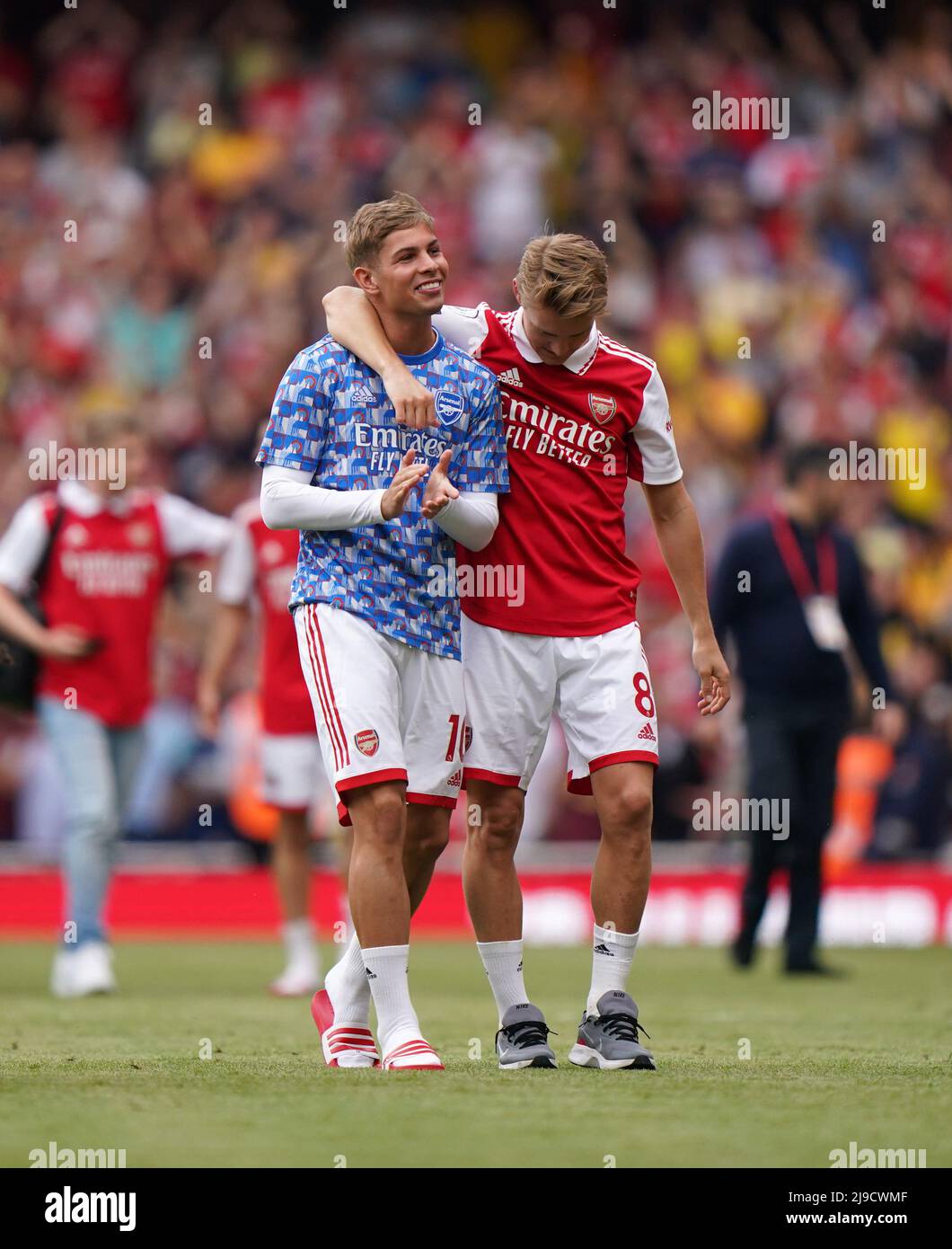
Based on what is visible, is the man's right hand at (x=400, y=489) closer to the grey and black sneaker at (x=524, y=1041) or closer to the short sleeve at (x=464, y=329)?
the short sleeve at (x=464, y=329)

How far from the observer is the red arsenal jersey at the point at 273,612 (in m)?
10.1

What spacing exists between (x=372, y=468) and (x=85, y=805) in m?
4.48

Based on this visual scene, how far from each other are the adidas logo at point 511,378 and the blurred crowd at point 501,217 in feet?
31.0

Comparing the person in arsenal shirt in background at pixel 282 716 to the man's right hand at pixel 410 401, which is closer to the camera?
the man's right hand at pixel 410 401

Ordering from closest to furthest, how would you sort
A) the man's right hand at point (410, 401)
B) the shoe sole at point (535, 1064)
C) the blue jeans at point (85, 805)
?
the man's right hand at point (410, 401)
the shoe sole at point (535, 1064)
the blue jeans at point (85, 805)

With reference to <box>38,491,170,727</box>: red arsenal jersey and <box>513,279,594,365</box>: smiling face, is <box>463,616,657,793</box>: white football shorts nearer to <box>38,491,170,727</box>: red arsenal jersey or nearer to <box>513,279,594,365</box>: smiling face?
<box>513,279,594,365</box>: smiling face

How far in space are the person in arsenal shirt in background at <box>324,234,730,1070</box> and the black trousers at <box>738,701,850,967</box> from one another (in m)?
4.58

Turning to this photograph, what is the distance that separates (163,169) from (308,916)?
11.3 meters

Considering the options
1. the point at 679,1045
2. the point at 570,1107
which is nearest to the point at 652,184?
the point at 679,1045

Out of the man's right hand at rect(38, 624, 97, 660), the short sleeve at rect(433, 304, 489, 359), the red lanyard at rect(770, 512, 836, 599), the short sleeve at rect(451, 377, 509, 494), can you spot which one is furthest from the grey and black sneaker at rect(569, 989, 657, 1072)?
the red lanyard at rect(770, 512, 836, 599)

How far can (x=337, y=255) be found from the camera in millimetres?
18141

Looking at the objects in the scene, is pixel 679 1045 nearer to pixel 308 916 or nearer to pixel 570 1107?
pixel 570 1107


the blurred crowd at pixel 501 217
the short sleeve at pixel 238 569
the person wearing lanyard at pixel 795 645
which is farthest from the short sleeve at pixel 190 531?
the blurred crowd at pixel 501 217

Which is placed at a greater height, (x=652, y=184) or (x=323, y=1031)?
(x=652, y=184)
